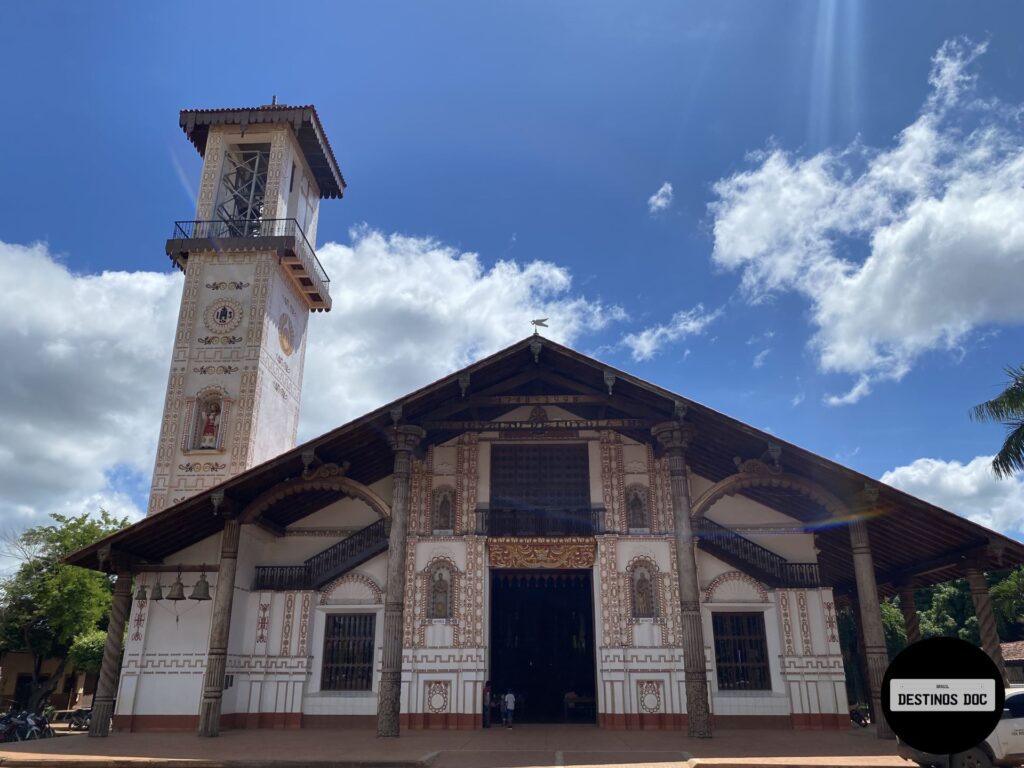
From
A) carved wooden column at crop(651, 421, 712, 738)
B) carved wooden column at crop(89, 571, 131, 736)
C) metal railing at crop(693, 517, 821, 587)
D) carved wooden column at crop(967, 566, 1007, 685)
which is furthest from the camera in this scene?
metal railing at crop(693, 517, 821, 587)

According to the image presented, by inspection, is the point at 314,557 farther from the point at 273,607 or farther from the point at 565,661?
the point at 565,661

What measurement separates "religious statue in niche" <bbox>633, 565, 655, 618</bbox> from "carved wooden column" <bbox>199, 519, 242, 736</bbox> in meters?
8.91

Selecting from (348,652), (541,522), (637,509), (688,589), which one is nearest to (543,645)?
(541,522)

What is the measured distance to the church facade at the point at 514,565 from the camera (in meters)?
15.6

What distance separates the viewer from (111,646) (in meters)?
16.0

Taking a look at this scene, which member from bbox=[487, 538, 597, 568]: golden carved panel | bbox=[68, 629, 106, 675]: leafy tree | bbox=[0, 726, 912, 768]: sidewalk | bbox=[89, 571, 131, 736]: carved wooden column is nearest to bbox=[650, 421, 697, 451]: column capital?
bbox=[487, 538, 597, 568]: golden carved panel

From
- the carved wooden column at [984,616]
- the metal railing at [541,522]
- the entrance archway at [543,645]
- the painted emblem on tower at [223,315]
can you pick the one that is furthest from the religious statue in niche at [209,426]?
the carved wooden column at [984,616]

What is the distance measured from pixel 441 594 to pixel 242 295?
11888 millimetres

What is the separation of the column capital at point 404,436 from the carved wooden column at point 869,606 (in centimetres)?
905

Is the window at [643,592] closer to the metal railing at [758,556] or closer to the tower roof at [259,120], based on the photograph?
the metal railing at [758,556]

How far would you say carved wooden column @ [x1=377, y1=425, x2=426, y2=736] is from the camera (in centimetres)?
1455

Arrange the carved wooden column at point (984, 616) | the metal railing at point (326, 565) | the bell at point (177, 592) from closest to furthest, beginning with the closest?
the carved wooden column at point (984, 616) → the bell at point (177, 592) → the metal railing at point (326, 565)

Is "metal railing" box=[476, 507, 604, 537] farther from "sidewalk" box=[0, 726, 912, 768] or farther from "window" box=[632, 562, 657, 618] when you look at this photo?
"sidewalk" box=[0, 726, 912, 768]

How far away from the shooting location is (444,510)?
18.3 metres
